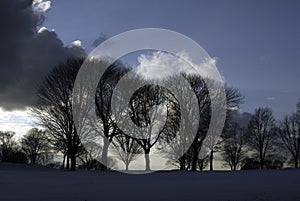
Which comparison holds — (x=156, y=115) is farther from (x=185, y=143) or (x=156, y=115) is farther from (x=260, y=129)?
(x=260, y=129)

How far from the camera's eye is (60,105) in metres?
38.2

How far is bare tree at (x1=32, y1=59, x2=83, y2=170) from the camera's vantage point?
125ft

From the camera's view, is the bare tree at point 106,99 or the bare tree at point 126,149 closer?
the bare tree at point 106,99

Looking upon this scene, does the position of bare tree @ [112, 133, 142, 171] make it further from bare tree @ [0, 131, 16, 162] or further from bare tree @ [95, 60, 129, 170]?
bare tree @ [0, 131, 16, 162]

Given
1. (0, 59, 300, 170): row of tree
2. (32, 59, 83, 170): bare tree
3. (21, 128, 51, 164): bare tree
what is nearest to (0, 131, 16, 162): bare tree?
(21, 128, 51, 164): bare tree

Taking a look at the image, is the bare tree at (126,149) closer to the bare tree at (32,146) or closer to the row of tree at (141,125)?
the row of tree at (141,125)

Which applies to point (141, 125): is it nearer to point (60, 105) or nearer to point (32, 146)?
point (60, 105)

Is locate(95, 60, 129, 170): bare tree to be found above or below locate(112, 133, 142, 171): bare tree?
above

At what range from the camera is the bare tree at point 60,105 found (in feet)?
125

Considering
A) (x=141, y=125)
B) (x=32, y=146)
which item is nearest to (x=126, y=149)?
(x=141, y=125)

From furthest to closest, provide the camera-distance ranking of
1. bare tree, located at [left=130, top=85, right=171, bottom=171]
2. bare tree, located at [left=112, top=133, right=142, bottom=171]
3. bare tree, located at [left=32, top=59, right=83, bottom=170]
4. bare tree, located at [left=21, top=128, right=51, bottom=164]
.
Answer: bare tree, located at [left=21, top=128, right=51, bottom=164] < bare tree, located at [left=112, top=133, right=142, bottom=171] < bare tree, located at [left=130, top=85, right=171, bottom=171] < bare tree, located at [left=32, top=59, right=83, bottom=170]

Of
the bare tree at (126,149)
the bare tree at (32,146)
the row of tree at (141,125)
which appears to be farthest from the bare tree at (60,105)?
the bare tree at (32,146)

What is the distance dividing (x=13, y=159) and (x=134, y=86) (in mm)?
50480

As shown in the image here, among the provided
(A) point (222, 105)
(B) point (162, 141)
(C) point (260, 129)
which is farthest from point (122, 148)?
(C) point (260, 129)
